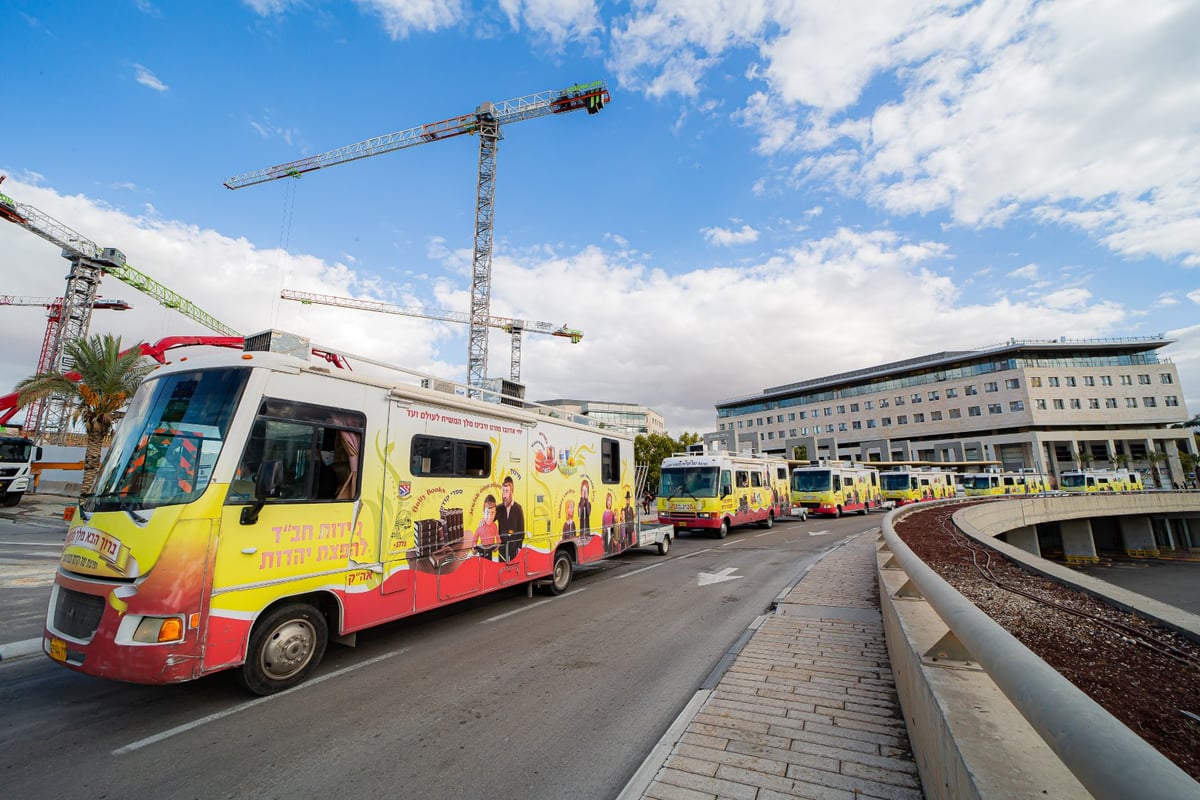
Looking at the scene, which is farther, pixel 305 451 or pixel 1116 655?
pixel 305 451

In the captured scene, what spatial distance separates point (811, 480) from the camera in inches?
1136

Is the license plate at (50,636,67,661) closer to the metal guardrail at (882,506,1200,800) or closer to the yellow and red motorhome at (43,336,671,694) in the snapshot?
the yellow and red motorhome at (43,336,671,694)

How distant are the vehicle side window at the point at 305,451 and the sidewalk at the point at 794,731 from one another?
13.7 ft

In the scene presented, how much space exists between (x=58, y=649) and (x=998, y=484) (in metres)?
54.9

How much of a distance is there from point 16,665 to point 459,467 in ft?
17.2

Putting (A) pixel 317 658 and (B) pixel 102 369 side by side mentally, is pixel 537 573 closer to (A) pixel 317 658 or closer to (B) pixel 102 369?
(A) pixel 317 658

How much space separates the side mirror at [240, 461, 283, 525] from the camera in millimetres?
4766

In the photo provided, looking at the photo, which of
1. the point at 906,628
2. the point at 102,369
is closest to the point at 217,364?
the point at 906,628

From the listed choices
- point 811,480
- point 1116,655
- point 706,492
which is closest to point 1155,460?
point 811,480

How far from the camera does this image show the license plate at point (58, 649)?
460cm

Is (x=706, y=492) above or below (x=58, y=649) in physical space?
above

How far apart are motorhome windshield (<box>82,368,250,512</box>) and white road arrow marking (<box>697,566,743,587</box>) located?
27.4ft

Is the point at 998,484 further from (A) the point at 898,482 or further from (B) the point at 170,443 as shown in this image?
(B) the point at 170,443

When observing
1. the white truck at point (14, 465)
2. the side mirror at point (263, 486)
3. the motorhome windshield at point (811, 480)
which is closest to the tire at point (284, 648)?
the side mirror at point (263, 486)
